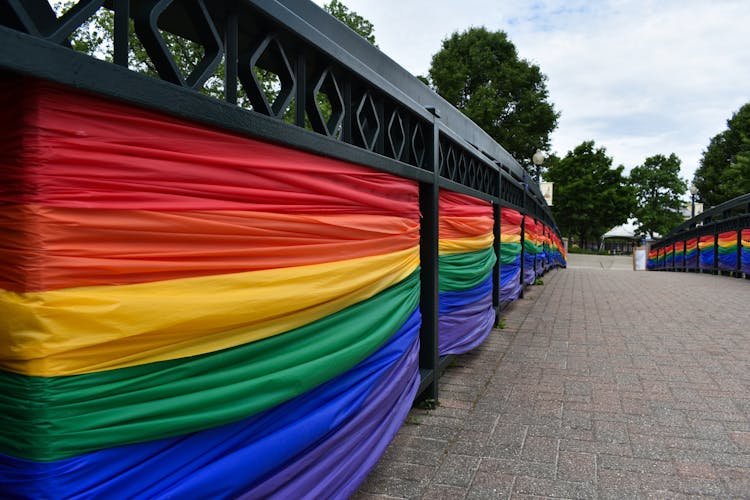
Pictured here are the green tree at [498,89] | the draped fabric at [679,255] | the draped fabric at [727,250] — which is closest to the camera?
the draped fabric at [727,250]

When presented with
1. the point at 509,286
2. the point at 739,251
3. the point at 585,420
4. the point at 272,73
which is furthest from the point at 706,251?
the point at 272,73

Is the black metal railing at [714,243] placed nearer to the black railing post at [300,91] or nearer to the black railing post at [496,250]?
the black railing post at [496,250]

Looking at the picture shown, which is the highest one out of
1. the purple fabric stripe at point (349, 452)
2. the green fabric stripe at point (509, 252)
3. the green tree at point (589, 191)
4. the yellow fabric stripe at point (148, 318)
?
the green tree at point (589, 191)

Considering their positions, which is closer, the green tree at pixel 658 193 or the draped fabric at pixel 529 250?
the draped fabric at pixel 529 250

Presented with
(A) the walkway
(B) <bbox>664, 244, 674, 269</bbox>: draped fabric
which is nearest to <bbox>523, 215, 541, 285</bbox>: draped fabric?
(A) the walkway

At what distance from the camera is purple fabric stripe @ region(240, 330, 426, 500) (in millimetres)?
1868

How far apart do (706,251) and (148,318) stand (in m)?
19.5

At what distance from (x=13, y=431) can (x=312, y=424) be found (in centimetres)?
103

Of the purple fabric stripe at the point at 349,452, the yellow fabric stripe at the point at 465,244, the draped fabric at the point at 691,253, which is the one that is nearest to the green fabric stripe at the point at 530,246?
the yellow fabric stripe at the point at 465,244

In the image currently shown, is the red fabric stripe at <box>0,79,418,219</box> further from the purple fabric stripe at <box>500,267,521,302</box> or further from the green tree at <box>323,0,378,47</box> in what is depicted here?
the green tree at <box>323,0,378,47</box>

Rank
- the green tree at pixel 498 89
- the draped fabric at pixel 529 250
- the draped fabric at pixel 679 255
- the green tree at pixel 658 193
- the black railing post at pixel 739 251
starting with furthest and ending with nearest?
the green tree at pixel 658 193 < the green tree at pixel 498 89 < the draped fabric at pixel 679 255 < the black railing post at pixel 739 251 < the draped fabric at pixel 529 250

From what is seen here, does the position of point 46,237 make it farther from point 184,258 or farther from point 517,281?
point 517,281

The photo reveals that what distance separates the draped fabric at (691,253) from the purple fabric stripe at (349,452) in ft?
61.3

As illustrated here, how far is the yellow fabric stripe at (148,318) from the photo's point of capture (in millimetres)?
1123
